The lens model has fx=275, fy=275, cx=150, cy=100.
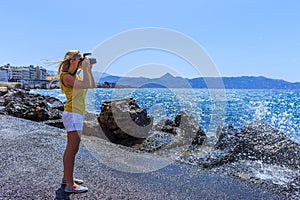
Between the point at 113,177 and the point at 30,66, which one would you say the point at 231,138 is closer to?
the point at 113,177

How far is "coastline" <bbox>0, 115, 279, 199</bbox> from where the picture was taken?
142 inches

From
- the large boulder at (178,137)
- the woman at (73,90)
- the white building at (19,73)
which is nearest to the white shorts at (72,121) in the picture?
the woman at (73,90)

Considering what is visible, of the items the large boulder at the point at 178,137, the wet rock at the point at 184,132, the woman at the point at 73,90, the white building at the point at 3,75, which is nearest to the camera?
the woman at the point at 73,90

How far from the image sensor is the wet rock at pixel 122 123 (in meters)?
8.32

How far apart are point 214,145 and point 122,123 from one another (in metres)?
2.86

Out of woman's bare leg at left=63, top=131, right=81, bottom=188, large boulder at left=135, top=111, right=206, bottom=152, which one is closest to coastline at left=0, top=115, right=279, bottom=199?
woman's bare leg at left=63, top=131, right=81, bottom=188

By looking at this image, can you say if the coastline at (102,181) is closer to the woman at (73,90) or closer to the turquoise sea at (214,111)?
the woman at (73,90)

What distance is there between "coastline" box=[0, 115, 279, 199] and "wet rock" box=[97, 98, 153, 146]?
8.34 feet

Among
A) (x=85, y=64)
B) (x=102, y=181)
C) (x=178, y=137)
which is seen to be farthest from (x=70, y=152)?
(x=178, y=137)

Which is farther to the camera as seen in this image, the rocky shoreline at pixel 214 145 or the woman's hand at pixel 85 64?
the rocky shoreline at pixel 214 145

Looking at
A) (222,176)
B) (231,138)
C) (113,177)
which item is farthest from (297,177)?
(113,177)

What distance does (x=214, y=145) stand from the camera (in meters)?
7.95

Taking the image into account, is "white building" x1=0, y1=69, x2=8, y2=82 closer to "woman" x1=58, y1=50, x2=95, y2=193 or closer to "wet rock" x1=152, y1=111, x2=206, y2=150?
"wet rock" x1=152, y1=111, x2=206, y2=150

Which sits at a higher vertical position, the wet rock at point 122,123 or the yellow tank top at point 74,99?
the yellow tank top at point 74,99
